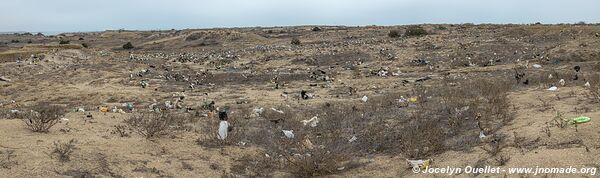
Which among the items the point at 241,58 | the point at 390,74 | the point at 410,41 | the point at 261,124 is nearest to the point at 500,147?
the point at 261,124

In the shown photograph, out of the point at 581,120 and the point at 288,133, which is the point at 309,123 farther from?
the point at 581,120

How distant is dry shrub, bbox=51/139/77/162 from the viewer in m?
4.80

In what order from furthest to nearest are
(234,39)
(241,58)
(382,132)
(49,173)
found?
(234,39) → (241,58) → (382,132) → (49,173)

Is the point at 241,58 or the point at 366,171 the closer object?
the point at 366,171

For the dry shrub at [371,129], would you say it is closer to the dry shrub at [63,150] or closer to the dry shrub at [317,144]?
the dry shrub at [317,144]

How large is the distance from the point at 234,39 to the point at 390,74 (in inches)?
Result: 714

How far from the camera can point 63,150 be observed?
16.2 feet

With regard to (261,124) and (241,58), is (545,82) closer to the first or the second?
(261,124)

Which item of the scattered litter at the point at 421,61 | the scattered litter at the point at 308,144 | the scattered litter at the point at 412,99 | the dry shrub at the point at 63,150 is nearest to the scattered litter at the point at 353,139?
the scattered litter at the point at 308,144

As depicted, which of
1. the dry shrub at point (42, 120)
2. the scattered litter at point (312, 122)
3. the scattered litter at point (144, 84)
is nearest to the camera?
the dry shrub at point (42, 120)

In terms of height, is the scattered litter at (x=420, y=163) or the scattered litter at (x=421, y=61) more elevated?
the scattered litter at (x=420, y=163)

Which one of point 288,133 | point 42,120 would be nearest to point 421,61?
point 288,133

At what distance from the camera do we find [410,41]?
20.4 metres

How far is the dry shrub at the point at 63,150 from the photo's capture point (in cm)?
480
